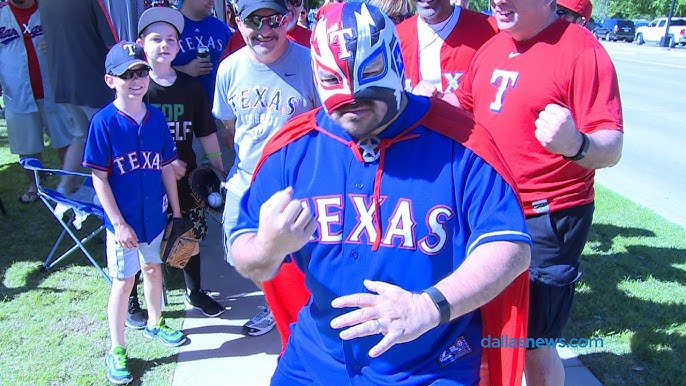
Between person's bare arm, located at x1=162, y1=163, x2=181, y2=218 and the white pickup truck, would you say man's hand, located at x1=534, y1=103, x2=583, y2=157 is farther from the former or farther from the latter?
the white pickup truck

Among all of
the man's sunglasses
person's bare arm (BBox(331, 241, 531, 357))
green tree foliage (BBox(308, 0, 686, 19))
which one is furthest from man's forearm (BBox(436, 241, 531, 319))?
green tree foliage (BBox(308, 0, 686, 19))

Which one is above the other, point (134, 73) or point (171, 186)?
point (134, 73)

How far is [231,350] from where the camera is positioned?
3.75 m

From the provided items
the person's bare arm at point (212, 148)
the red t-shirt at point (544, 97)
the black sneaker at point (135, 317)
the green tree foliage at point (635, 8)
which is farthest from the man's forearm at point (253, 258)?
the green tree foliage at point (635, 8)

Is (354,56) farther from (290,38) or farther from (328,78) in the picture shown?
(290,38)

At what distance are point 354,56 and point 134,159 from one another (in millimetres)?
2102

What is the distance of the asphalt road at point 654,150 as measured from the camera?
7148 mm

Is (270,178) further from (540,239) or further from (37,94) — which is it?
(37,94)

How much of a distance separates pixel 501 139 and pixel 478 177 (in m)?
1.05

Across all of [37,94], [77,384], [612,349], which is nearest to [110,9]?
[37,94]

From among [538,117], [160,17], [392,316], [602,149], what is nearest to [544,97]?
[538,117]

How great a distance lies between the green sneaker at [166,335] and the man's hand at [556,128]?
105 inches

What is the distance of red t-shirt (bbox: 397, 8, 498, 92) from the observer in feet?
11.1

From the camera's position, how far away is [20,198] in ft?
20.2
